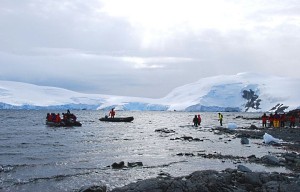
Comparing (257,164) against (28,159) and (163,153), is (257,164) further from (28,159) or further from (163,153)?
(28,159)

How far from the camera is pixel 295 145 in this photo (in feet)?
99.5

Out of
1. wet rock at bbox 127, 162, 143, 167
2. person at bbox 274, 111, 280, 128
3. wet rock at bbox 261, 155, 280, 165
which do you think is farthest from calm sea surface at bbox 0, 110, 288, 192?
person at bbox 274, 111, 280, 128

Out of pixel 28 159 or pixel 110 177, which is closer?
pixel 110 177

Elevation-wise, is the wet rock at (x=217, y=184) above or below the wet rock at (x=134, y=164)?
above

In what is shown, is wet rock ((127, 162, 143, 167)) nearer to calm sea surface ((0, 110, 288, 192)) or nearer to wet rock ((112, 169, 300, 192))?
calm sea surface ((0, 110, 288, 192))

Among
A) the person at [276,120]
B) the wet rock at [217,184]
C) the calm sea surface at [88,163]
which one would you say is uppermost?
the person at [276,120]

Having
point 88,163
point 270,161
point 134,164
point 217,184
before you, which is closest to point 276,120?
point 270,161

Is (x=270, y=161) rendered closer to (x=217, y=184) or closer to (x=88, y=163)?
(x=217, y=184)

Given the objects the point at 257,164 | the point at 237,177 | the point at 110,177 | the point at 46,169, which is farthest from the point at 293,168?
the point at 46,169

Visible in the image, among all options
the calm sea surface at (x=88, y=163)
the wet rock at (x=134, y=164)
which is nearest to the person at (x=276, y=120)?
the calm sea surface at (x=88, y=163)

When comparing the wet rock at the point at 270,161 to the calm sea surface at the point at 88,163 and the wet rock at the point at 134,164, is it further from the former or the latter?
the wet rock at the point at 134,164

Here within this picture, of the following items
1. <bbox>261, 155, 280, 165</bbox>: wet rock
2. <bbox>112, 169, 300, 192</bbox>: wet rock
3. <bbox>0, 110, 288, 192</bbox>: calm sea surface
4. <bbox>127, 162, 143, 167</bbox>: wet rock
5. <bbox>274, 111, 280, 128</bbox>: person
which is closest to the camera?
<bbox>112, 169, 300, 192</bbox>: wet rock

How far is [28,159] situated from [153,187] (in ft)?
43.9

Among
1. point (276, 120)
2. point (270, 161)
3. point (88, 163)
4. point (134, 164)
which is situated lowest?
point (88, 163)
